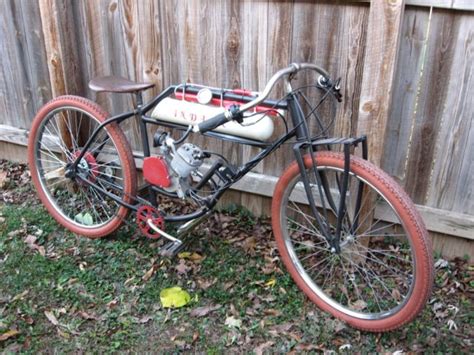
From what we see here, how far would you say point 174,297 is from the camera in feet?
9.58

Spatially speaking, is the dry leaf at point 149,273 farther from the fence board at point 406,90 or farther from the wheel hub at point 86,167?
the fence board at point 406,90

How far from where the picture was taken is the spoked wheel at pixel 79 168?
10.6 ft

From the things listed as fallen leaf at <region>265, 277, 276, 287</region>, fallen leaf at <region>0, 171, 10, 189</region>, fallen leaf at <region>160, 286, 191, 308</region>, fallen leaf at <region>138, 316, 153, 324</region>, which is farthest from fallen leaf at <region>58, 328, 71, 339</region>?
fallen leaf at <region>0, 171, 10, 189</region>

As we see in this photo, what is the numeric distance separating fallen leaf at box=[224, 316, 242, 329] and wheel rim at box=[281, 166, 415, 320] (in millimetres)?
454

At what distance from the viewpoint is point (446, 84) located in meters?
2.72

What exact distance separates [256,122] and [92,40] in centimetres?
153

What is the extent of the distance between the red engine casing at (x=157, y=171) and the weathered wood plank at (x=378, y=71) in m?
1.16

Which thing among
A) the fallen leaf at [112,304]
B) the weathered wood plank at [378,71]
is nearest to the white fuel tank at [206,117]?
the weathered wood plank at [378,71]

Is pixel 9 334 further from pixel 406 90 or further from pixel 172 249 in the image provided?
pixel 406 90

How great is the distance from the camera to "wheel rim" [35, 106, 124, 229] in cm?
340

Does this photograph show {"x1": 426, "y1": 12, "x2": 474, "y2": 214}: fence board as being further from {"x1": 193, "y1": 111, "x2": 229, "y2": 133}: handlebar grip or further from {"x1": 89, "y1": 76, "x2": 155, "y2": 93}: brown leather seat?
{"x1": 89, "y1": 76, "x2": 155, "y2": 93}: brown leather seat

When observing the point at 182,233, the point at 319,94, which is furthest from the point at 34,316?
the point at 319,94

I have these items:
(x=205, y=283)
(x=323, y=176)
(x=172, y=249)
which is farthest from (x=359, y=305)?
(x=172, y=249)

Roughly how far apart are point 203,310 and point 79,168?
1324 mm
